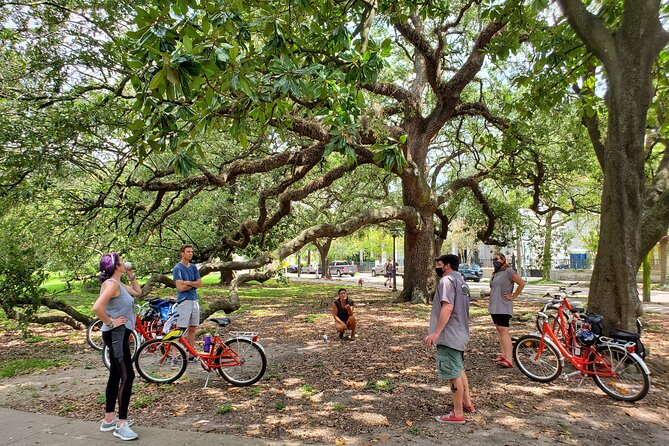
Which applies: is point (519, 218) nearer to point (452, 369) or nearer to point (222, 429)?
point (452, 369)

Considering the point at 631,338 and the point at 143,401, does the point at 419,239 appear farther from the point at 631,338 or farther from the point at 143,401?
the point at 143,401

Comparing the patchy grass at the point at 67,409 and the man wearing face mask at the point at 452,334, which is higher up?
the man wearing face mask at the point at 452,334

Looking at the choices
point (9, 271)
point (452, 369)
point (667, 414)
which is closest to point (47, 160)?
point (9, 271)

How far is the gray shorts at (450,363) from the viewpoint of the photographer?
433cm

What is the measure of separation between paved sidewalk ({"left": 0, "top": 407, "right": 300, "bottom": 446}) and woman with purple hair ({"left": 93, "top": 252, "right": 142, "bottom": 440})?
13cm

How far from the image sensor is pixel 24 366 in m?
7.17

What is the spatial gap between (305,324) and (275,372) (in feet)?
14.5

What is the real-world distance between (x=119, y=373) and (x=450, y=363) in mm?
3331

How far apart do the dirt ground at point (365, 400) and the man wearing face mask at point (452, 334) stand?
299mm

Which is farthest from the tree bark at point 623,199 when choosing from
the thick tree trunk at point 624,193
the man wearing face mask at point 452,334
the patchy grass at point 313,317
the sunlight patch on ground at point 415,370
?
the patchy grass at point 313,317

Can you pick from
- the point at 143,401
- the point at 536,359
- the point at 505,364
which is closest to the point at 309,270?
the point at 505,364

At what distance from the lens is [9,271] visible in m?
7.71

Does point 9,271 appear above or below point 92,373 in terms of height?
above

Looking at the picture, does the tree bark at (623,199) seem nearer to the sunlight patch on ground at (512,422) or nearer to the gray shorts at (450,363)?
the sunlight patch on ground at (512,422)
